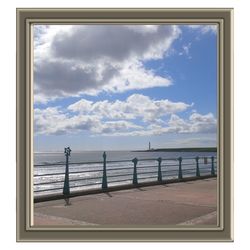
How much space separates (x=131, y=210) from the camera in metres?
5.41

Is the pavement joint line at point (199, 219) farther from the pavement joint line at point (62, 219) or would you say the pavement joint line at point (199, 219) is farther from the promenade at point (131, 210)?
the pavement joint line at point (62, 219)

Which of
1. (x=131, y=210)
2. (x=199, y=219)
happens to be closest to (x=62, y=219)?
(x=131, y=210)

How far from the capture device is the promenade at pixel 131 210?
4.73m

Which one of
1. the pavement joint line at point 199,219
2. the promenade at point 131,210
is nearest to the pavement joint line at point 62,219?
the promenade at point 131,210

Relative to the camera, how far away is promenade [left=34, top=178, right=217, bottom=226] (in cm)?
473

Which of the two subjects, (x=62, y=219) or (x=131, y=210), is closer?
(x=62, y=219)

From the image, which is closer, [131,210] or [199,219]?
[199,219]

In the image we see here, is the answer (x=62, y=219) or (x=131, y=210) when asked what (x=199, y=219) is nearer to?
(x=131, y=210)
